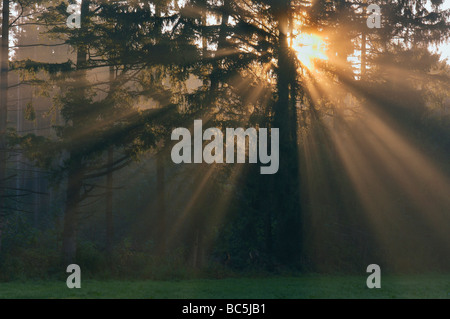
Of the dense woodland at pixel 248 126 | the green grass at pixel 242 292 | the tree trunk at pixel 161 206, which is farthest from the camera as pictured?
the tree trunk at pixel 161 206

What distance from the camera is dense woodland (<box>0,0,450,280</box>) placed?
21719 mm

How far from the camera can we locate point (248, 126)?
72.6 ft

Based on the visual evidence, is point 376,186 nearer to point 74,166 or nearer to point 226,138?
point 226,138

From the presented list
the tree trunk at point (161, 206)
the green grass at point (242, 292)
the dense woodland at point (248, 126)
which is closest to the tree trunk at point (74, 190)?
the dense woodland at point (248, 126)

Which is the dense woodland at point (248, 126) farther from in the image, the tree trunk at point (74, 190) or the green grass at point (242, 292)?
the green grass at point (242, 292)

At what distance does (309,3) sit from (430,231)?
1272 centimetres

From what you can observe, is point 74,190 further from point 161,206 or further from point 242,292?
point 242,292

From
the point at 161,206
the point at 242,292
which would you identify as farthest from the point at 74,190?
the point at 242,292

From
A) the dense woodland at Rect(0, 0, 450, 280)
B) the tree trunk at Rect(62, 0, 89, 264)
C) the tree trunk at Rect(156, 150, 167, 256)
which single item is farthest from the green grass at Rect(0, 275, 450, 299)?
the tree trunk at Rect(156, 150, 167, 256)

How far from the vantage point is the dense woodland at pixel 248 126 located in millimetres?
21719

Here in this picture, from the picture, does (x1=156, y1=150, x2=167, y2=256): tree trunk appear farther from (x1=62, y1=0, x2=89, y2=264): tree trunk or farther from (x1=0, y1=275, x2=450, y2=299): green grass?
(x1=0, y1=275, x2=450, y2=299): green grass

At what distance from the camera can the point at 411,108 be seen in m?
25.6
